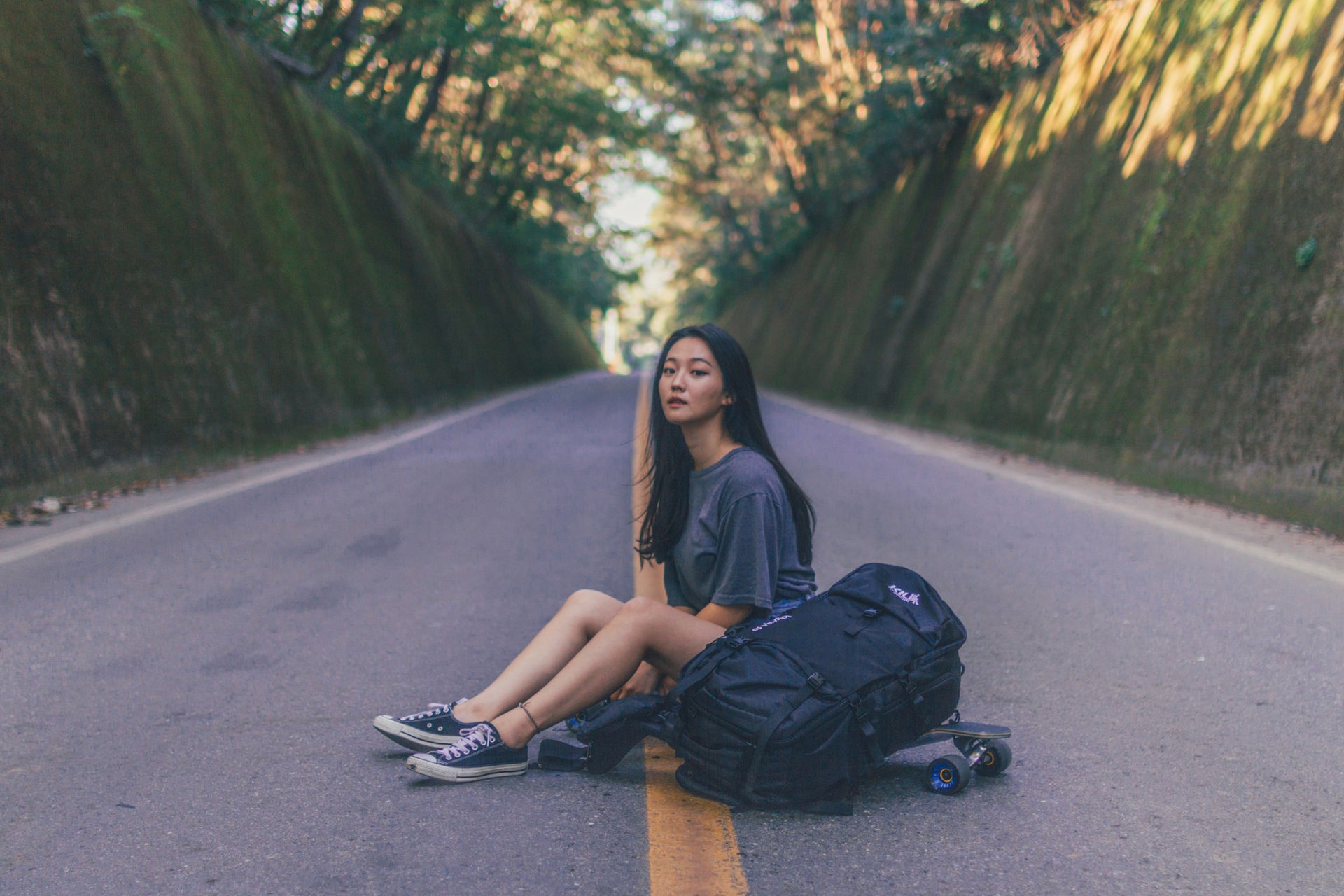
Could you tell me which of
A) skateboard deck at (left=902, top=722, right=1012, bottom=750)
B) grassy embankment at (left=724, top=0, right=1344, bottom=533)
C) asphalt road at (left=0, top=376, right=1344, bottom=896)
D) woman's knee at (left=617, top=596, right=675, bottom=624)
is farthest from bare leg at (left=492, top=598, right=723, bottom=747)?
grassy embankment at (left=724, top=0, right=1344, bottom=533)

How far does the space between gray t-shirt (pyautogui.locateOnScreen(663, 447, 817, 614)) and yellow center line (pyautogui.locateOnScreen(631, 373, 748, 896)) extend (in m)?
0.59

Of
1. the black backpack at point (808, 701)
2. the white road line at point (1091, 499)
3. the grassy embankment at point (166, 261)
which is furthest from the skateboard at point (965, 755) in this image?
the grassy embankment at point (166, 261)

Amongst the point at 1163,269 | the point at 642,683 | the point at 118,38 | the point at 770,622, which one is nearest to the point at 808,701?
the point at 770,622

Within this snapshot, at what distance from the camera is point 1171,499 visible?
31.3 feet

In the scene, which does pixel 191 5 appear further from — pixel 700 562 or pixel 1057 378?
pixel 700 562

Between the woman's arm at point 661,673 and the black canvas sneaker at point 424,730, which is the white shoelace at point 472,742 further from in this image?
the woman's arm at point 661,673

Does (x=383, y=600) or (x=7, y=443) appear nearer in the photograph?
(x=383, y=600)

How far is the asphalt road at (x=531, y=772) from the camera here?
2.89m

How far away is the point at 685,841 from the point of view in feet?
9.99

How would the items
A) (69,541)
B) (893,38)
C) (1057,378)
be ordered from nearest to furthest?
(69,541) → (1057,378) → (893,38)

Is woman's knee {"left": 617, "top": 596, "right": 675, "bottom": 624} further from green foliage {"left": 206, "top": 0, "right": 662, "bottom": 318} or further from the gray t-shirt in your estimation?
green foliage {"left": 206, "top": 0, "right": 662, "bottom": 318}

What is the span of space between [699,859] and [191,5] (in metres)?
17.3

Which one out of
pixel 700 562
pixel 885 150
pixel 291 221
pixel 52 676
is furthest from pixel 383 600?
pixel 885 150

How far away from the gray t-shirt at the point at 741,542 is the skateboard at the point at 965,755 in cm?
Result: 62
